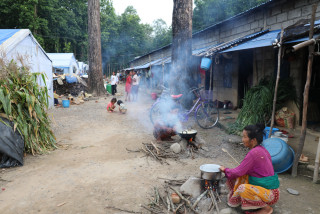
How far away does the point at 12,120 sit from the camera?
14.3 ft

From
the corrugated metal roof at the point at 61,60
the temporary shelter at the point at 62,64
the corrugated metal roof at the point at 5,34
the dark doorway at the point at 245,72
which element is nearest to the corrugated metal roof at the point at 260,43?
the dark doorway at the point at 245,72

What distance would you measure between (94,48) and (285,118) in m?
12.8

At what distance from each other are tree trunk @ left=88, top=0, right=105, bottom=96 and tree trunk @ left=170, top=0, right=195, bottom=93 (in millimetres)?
8164

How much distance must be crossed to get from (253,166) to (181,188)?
114 centimetres

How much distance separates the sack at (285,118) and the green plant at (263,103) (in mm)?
186

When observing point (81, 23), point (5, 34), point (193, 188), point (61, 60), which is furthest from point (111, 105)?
point (81, 23)

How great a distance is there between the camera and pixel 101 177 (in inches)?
148

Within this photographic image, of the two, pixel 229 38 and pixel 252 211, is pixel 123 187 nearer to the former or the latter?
pixel 252 211

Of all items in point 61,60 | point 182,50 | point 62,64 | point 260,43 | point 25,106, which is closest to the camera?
point 25,106

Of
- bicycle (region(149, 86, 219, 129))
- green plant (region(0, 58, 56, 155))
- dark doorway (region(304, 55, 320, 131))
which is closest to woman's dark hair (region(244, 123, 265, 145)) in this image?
green plant (region(0, 58, 56, 155))

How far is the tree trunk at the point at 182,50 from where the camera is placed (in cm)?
853

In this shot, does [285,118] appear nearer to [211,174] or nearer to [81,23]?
[211,174]

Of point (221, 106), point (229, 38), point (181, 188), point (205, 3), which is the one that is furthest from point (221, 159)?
point (205, 3)

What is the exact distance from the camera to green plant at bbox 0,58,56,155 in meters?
4.41
